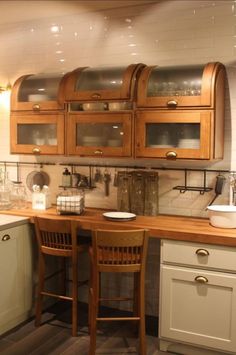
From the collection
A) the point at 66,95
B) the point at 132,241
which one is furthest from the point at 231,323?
the point at 66,95

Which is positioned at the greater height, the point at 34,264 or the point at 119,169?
the point at 119,169

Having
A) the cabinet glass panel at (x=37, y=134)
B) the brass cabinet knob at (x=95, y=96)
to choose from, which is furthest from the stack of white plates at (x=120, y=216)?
the brass cabinet knob at (x=95, y=96)

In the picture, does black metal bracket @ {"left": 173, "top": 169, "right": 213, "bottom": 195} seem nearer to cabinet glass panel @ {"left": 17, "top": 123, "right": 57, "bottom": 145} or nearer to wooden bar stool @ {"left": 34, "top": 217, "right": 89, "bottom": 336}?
wooden bar stool @ {"left": 34, "top": 217, "right": 89, "bottom": 336}

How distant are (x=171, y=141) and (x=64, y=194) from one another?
3.23 ft

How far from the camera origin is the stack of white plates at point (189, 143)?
285 centimetres

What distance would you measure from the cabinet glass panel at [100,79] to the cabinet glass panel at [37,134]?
16.3 inches

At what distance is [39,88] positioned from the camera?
3387 millimetres

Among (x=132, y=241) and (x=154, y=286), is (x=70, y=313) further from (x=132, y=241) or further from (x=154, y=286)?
(x=132, y=241)

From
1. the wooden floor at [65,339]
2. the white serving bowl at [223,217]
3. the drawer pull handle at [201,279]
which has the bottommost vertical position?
the wooden floor at [65,339]

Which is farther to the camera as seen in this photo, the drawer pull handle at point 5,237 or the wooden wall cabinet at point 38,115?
the wooden wall cabinet at point 38,115

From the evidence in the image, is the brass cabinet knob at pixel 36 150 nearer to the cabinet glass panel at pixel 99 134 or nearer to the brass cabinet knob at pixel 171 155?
the cabinet glass panel at pixel 99 134

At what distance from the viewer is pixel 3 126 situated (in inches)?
157

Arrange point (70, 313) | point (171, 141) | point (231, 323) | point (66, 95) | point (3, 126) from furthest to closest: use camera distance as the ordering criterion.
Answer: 1. point (3, 126)
2. point (70, 313)
3. point (66, 95)
4. point (171, 141)
5. point (231, 323)

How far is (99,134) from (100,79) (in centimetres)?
41
